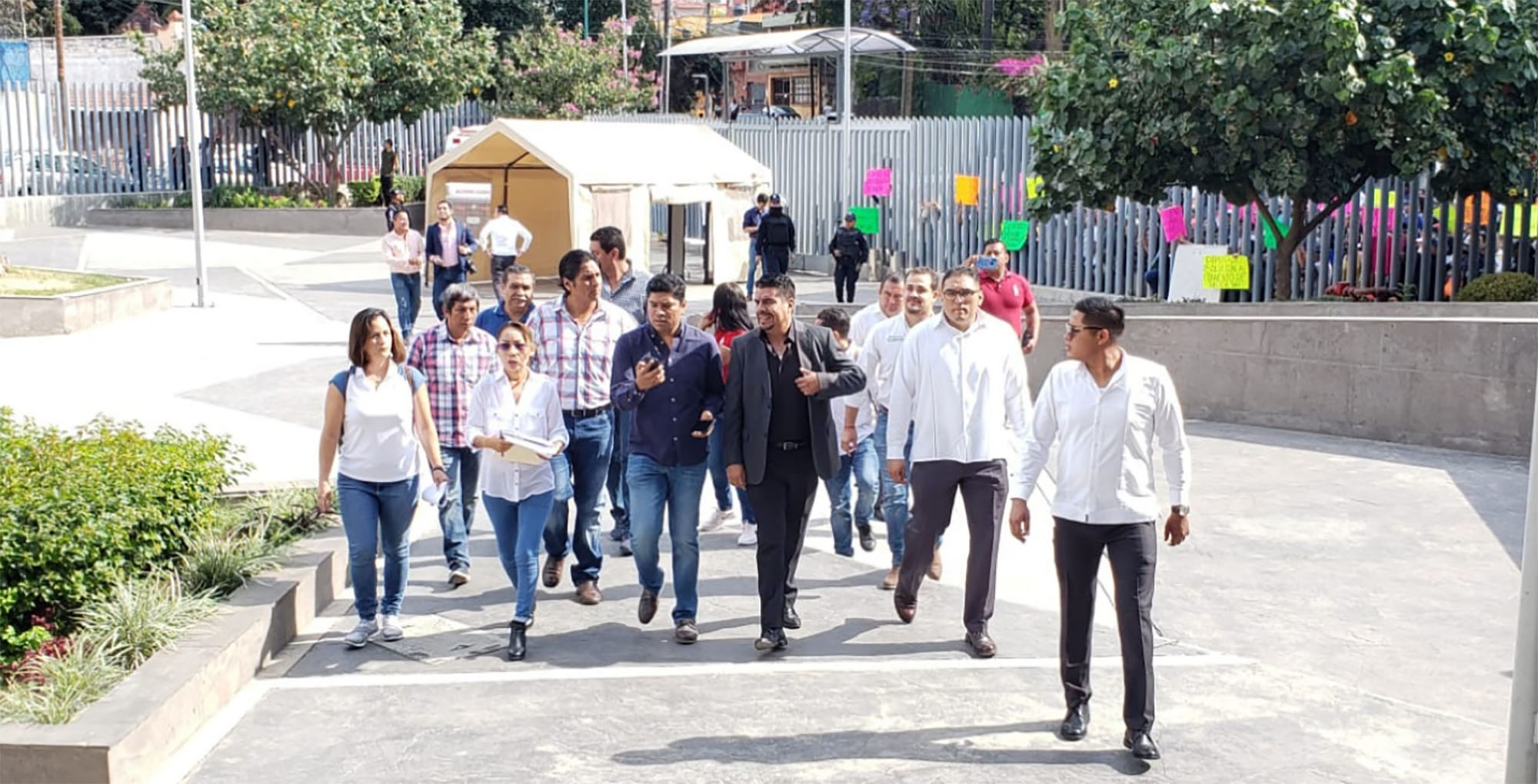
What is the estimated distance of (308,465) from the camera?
11805mm

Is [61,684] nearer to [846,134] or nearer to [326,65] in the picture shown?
[846,134]

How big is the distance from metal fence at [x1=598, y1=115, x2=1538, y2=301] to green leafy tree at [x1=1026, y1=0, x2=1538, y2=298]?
88 centimetres

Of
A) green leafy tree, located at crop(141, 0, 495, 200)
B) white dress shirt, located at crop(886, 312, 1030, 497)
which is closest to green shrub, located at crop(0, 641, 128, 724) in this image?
white dress shirt, located at crop(886, 312, 1030, 497)

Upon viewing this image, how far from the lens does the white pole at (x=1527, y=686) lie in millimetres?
5258

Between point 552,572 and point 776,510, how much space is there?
169cm

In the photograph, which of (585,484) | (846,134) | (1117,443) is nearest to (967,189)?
(846,134)

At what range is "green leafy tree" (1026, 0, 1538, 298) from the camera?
1578 centimetres

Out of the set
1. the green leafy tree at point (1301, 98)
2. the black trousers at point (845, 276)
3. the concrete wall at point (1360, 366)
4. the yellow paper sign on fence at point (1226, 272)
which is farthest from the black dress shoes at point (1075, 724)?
the black trousers at point (845, 276)

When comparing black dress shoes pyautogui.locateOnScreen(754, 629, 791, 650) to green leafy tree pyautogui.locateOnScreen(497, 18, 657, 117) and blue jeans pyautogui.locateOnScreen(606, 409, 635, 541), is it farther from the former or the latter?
green leafy tree pyautogui.locateOnScreen(497, 18, 657, 117)

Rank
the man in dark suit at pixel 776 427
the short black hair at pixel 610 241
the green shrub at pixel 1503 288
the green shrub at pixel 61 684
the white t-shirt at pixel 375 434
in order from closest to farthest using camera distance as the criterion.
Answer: the green shrub at pixel 61 684 < the white t-shirt at pixel 375 434 < the man in dark suit at pixel 776 427 < the short black hair at pixel 610 241 < the green shrub at pixel 1503 288

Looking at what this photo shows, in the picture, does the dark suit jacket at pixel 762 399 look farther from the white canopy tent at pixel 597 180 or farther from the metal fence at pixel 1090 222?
the white canopy tent at pixel 597 180

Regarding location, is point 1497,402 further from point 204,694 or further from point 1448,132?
point 204,694

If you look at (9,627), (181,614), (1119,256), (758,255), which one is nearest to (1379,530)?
(181,614)

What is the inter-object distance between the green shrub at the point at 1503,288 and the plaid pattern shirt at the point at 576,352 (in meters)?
10.5
